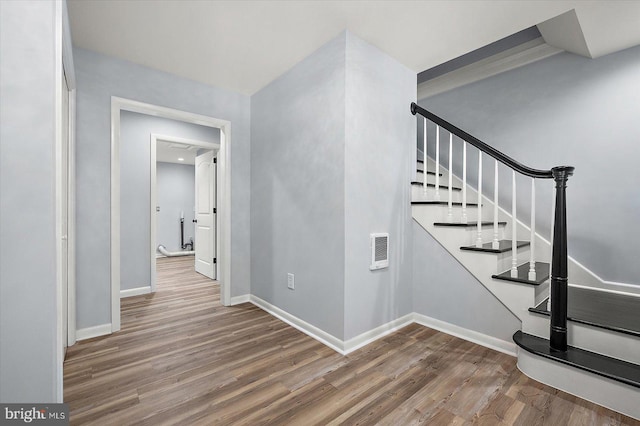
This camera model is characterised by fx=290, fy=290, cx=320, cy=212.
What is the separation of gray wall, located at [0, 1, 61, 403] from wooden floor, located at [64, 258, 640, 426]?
→ 2.00 feet

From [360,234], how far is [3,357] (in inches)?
77.7

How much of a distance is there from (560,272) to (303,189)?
1.93 meters

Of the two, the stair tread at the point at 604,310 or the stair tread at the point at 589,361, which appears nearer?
the stair tread at the point at 589,361

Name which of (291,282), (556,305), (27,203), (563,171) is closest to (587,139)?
(563,171)

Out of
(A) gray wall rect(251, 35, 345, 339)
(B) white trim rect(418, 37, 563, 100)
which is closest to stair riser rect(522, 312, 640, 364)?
(A) gray wall rect(251, 35, 345, 339)

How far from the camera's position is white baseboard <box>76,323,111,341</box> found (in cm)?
243

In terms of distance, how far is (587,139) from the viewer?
270cm

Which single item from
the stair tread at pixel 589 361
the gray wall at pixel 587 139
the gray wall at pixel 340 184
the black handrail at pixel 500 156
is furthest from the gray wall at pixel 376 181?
the gray wall at pixel 587 139

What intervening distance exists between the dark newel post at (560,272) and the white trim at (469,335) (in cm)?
37

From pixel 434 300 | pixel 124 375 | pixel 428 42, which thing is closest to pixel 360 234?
pixel 434 300

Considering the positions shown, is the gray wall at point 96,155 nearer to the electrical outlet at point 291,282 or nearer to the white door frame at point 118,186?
the white door frame at point 118,186

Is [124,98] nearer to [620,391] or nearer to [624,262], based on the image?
[620,391]

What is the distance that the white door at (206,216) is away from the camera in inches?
179

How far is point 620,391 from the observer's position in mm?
1526
